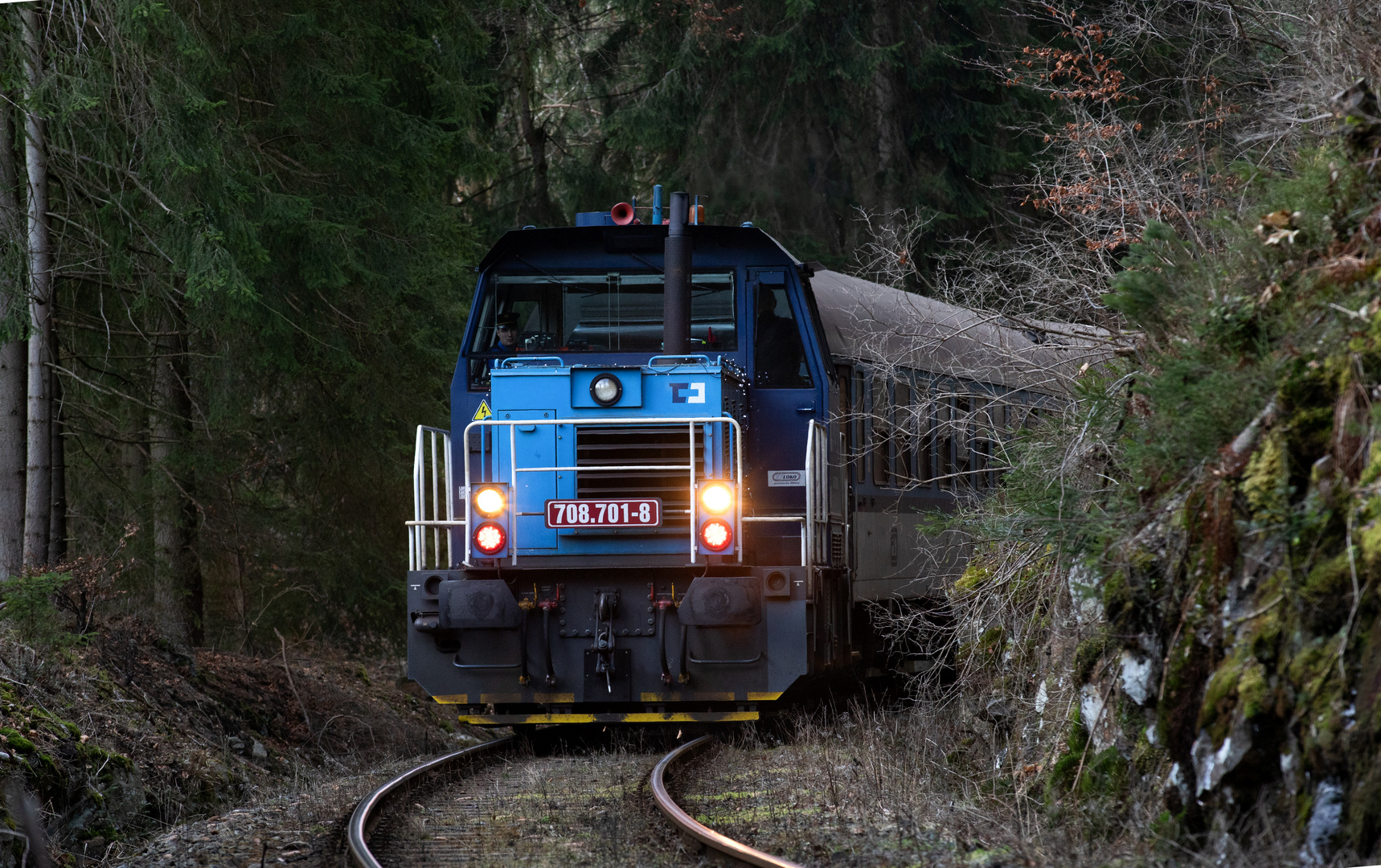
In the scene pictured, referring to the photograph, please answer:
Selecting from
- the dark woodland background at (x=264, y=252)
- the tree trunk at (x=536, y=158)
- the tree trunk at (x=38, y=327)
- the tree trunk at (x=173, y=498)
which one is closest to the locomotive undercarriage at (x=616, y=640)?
the dark woodland background at (x=264, y=252)

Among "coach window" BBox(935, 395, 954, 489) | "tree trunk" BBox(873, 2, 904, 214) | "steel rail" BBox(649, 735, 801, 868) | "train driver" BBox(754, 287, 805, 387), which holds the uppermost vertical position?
"tree trunk" BBox(873, 2, 904, 214)

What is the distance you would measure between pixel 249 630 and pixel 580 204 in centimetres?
1022

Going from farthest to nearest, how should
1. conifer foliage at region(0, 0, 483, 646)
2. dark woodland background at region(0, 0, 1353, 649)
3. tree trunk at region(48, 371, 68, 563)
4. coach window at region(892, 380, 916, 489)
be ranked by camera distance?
tree trunk at region(48, 371, 68, 563) → coach window at region(892, 380, 916, 489) → conifer foliage at region(0, 0, 483, 646) → dark woodland background at region(0, 0, 1353, 649)

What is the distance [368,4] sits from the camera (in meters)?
13.4

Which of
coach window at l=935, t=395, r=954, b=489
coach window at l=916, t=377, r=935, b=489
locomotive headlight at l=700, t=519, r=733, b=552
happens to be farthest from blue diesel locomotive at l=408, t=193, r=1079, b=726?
coach window at l=935, t=395, r=954, b=489

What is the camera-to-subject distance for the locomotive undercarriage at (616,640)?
9484 millimetres

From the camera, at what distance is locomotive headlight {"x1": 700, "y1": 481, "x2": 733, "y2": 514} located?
9562 mm

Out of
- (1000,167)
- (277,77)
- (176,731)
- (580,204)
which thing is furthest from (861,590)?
(580,204)

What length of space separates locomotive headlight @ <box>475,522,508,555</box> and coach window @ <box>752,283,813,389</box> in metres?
2.19

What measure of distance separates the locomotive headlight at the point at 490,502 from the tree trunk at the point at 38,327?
11.8ft

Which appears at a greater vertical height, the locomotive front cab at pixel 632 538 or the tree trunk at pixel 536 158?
the tree trunk at pixel 536 158

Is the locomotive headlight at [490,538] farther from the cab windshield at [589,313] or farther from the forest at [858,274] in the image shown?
the forest at [858,274]

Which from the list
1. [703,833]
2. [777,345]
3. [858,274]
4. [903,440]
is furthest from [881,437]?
[703,833]

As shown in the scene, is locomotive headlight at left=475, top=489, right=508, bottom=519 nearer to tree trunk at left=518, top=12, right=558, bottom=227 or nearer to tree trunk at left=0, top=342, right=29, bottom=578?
tree trunk at left=0, top=342, right=29, bottom=578
